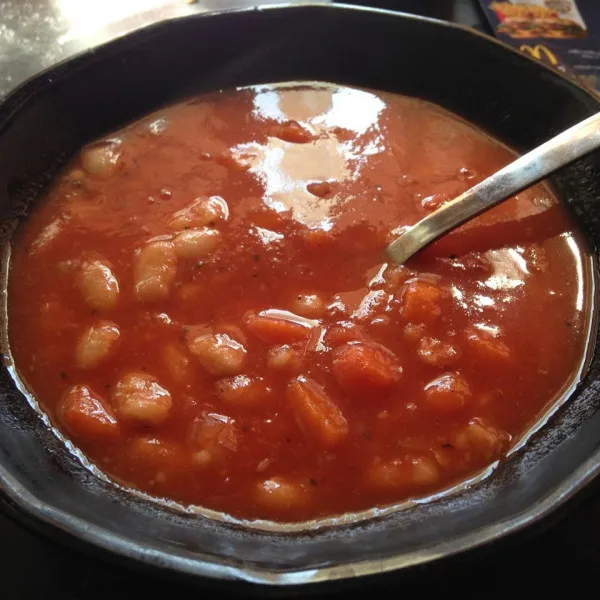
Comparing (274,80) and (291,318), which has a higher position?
(274,80)

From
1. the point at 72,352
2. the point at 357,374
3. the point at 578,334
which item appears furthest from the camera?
the point at 578,334

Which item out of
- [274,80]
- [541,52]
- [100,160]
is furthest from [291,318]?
[541,52]

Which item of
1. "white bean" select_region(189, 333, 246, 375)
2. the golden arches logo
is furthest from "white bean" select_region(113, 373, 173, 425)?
the golden arches logo

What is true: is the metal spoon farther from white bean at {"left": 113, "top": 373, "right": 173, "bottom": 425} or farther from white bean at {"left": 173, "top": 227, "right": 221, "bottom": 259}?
white bean at {"left": 113, "top": 373, "right": 173, "bottom": 425}

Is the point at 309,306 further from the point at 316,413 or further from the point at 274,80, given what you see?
the point at 274,80

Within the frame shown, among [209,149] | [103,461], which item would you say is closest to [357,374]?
[103,461]

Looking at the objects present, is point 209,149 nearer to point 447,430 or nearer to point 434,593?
point 447,430
